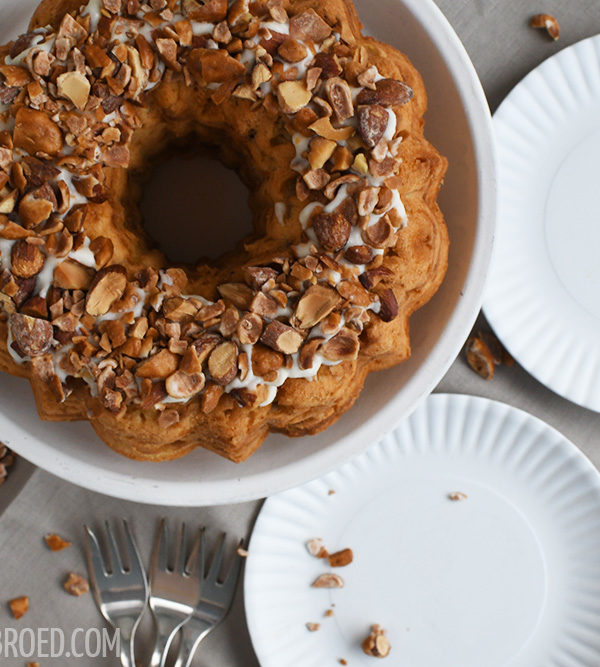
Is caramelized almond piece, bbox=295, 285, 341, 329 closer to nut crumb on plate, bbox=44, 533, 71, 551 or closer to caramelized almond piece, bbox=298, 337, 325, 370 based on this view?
caramelized almond piece, bbox=298, 337, 325, 370

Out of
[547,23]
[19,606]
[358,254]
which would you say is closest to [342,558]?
[19,606]

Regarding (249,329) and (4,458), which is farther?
(4,458)

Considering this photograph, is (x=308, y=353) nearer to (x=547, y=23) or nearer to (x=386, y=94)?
(x=386, y=94)

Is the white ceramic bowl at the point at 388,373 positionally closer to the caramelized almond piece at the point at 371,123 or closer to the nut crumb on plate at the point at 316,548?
the caramelized almond piece at the point at 371,123

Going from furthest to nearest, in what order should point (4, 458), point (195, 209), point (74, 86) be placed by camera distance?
point (4, 458)
point (195, 209)
point (74, 86)

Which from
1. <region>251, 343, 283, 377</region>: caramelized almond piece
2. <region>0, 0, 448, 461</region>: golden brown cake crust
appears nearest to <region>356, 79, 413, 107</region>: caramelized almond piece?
<region>0, 0, 448, 461</region>: golden brown cake crust

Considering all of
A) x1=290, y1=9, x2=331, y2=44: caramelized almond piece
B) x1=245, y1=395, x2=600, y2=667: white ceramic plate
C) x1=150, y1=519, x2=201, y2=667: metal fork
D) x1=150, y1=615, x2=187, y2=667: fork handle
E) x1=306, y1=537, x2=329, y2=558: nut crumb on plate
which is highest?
x1=290, y1=9, x2=331, y2=44: caramelized almond piece
